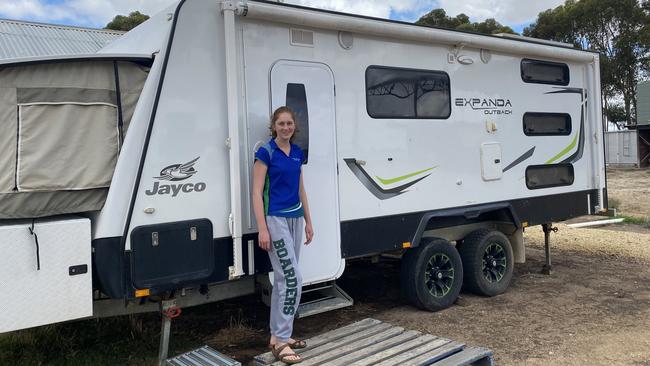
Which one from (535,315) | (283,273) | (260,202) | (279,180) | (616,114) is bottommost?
(535,315)

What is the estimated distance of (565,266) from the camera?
7.79m

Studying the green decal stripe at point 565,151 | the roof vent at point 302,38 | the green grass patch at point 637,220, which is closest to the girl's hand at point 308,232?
the roof vent at point 302,38

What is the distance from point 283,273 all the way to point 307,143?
3.88 feet

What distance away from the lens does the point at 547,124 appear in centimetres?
658

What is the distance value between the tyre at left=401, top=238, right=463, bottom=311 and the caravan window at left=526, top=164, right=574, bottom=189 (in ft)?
4.71

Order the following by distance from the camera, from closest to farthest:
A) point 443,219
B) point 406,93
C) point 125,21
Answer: point 406,93
point 443,219
point 125,21

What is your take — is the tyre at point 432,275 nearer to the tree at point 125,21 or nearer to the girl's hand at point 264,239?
the girl's hand at point 264,239

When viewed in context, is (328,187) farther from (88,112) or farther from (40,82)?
(40,82)

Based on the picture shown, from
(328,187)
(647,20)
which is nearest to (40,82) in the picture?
(328,187)

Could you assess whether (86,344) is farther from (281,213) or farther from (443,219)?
(443,219)

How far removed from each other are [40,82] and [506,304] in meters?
4.97

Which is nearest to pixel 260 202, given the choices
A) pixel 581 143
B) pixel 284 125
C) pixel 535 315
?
pixel 284 125

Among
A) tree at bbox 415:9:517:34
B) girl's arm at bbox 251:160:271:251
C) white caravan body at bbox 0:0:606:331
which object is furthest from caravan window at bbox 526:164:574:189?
tree at bbox 415:9:517:34

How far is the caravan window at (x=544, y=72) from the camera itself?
20.9ft
